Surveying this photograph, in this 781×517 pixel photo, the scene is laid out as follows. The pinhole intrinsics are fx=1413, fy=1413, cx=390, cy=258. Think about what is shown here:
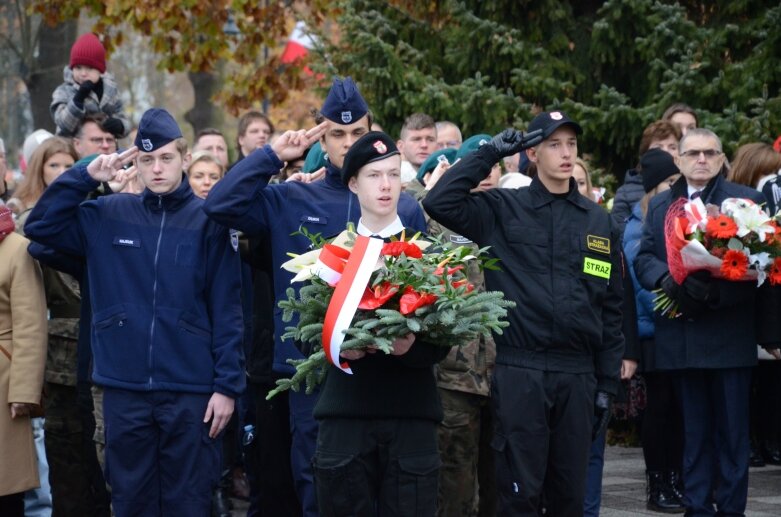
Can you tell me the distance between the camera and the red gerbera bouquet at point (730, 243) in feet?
28.4

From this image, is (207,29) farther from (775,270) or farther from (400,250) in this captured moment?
(400,250)

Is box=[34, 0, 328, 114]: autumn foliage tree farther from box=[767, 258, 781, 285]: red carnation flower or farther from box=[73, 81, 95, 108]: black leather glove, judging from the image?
box=[767, 258, 781, 285]: red carnation flower

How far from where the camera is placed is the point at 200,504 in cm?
717

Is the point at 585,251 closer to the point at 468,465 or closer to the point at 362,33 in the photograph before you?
the point at 468,465

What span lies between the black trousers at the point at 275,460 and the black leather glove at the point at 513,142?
82.1 inches

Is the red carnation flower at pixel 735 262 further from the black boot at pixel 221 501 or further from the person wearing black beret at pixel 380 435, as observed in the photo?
the black boot at pixel 221 501

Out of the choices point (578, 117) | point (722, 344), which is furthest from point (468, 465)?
point (578, 117)

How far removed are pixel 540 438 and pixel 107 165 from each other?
104 inches

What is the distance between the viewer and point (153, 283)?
23.7 feet

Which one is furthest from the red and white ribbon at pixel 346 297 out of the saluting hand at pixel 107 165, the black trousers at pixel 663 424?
the black trousers at pixel 663 424

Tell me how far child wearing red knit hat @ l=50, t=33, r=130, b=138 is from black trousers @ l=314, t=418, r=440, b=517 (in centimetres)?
648

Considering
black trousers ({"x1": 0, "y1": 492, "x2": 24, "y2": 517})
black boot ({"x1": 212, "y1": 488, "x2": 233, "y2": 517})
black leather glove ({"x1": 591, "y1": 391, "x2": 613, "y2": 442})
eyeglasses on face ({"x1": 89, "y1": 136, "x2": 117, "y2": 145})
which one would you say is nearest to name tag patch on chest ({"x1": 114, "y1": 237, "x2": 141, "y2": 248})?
black trousers ({"x1": 0, "y1": 492, "x2": 24, "y2": 517})

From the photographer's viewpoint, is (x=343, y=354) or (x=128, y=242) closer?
(x=343, y=354)

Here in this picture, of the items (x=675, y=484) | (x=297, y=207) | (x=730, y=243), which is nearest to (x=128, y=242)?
(x=297, y=207)
